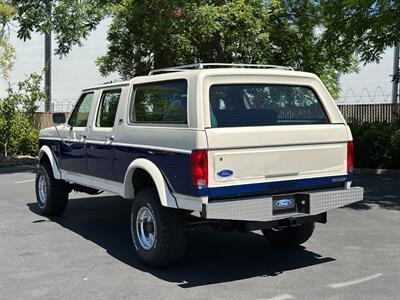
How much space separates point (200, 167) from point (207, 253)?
174 centimetres

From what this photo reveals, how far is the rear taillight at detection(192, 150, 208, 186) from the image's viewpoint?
4965mm

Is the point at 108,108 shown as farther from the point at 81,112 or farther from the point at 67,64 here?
the point at 67,64

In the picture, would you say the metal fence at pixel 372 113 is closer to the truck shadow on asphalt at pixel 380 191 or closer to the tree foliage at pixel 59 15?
the truck shadow on asphalt at pixel 380 191

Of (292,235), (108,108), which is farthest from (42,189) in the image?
(292,235)

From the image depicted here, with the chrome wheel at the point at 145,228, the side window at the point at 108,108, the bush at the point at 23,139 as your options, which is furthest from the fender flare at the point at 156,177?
the bush at the point at 23,139

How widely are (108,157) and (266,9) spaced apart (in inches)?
324

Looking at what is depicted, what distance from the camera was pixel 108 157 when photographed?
6.48 m

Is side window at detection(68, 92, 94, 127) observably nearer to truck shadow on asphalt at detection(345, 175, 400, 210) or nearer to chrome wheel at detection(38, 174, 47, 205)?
chrome wheel at detection(38, 174, 47, 205)

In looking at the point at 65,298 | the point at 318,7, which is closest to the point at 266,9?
the point at 318,7

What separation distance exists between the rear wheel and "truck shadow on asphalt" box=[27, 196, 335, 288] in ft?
0.35

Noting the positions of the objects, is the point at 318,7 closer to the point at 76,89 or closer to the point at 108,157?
the point at 108,157

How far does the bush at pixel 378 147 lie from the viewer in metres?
13.8

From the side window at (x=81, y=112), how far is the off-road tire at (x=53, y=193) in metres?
0.99

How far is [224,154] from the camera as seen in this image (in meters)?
5.06
